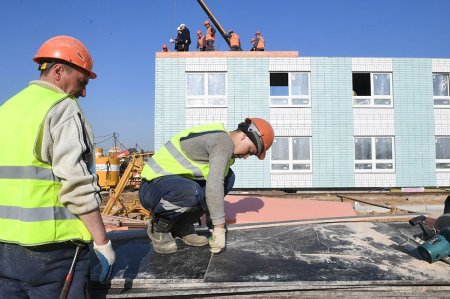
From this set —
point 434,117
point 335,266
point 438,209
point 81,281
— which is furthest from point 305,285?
point 434,117

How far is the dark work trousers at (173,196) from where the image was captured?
109 inches

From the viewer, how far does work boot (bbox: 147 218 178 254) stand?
2.96 meters

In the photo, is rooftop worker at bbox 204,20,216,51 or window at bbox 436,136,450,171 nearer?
window at bbox 436,136,450,171

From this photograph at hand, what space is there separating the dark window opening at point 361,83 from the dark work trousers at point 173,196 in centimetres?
1486

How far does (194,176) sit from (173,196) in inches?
12.2

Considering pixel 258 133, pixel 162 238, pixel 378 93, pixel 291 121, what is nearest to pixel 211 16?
pixel 291 121

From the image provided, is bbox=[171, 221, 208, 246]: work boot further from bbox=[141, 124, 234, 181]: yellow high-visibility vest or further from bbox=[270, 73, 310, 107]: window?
bbox=[270, 73, 310, 107]: window

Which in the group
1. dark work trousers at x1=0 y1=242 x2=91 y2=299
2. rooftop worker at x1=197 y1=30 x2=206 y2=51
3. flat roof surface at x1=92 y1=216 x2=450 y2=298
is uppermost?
rooftop worker at x1=197 y1=30 x2=206 y2=51

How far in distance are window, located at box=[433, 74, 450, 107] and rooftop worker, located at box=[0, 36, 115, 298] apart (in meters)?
16.9

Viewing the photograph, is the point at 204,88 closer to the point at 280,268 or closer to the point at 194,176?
the point at 194,176

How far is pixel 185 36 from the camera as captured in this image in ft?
51.6

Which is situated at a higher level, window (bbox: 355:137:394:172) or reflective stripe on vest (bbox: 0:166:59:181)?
window (bbox: 355:137:394:172)

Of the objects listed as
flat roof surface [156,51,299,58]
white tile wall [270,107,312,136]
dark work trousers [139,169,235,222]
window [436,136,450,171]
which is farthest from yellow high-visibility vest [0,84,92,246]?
Result: window [436,136,450,171]

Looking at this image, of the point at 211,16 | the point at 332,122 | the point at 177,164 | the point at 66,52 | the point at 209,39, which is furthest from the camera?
the point at 211,16
